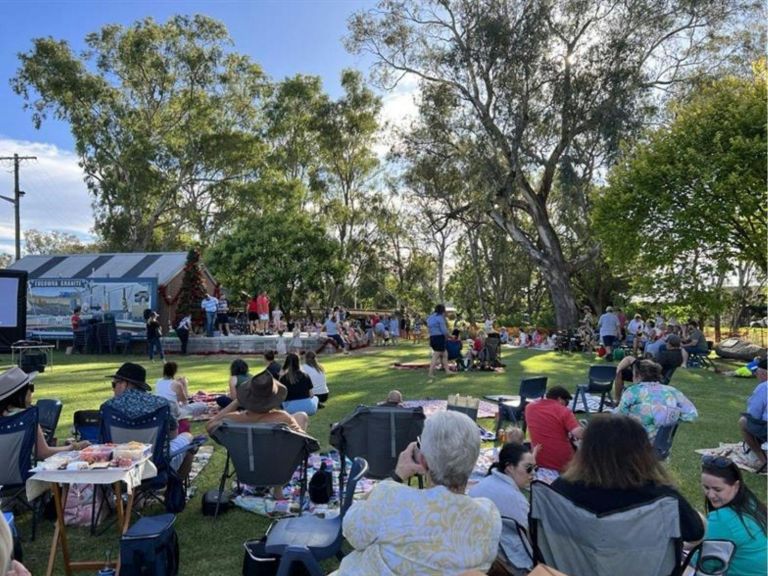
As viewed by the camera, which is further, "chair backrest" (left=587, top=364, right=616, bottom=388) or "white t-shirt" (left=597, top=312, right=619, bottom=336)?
"white t-shirt" (left=597, top=312, right=619, bottom=336)

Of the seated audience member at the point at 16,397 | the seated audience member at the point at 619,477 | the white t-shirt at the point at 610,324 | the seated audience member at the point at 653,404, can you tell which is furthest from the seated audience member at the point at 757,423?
the white t-shirt at the point at 610,324

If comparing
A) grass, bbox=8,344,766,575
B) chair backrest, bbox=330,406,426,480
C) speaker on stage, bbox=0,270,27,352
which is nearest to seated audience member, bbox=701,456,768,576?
chair backrest, bbox=330,406,426,480

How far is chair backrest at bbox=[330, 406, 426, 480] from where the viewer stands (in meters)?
4.90

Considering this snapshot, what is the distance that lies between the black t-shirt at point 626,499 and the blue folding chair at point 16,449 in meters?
3.64

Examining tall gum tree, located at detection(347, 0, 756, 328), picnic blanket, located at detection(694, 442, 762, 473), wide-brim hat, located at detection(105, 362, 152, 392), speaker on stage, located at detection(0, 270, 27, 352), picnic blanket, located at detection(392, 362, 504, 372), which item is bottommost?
picnic blanket, located at detection(694, 442, 762, 473)

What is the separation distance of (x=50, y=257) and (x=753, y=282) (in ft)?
119

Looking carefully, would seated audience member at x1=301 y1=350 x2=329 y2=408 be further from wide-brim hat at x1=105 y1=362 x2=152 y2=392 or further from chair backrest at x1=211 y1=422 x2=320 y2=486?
chair backrest at x1=211 y1=422 x2=320 y2=486

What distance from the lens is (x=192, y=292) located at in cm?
2370

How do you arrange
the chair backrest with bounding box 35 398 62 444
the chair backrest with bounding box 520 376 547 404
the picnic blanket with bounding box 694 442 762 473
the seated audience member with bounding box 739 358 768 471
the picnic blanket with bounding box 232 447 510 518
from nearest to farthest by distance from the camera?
the picnic blanket with bounding box 232 447 510 518 < the chair backrest with bounding box 35 398 62 444 < the seated audience member with bounding box 739 358 768 471 < the picnic blanket with bounding box 694 442 762 473 < the chair backrest with bounding box 520 376 547 404

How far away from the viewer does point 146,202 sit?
112 ft

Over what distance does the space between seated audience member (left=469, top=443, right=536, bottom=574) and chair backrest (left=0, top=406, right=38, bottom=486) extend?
10.3 feet

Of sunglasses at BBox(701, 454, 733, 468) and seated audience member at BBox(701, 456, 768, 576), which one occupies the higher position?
sunglasses at BBox(701, 454, 733, 468)

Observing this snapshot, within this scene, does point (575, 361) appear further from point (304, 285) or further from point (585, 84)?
point (304, 285)

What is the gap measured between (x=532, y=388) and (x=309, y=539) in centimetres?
489
